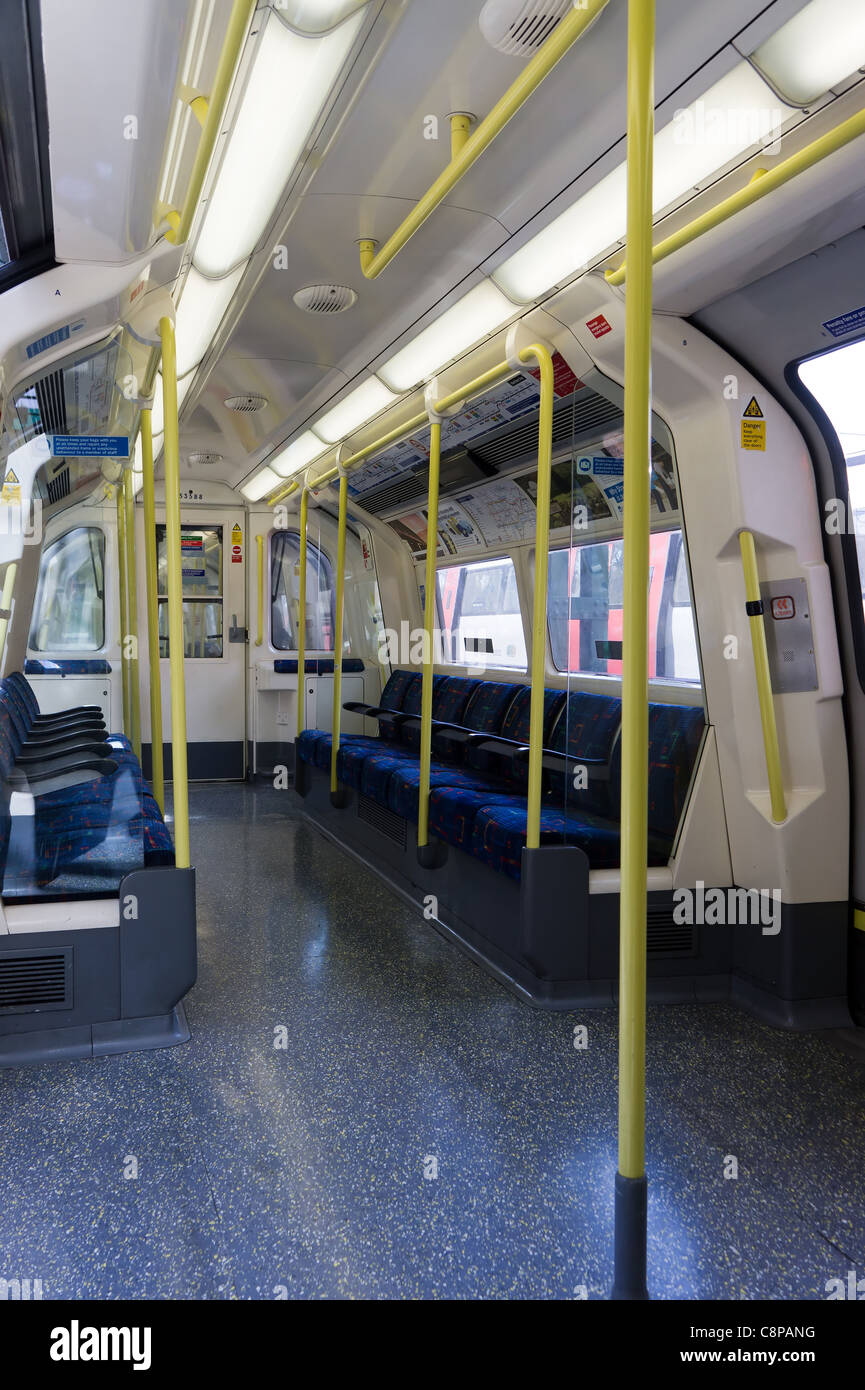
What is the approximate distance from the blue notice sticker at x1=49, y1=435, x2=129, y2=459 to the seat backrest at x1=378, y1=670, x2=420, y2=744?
3891 millimetres

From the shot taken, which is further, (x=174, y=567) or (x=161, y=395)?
(x=161, y=395)

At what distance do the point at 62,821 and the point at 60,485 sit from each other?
149cm

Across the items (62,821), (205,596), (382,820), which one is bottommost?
(382,820)

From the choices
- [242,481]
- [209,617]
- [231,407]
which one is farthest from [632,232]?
[209,617]

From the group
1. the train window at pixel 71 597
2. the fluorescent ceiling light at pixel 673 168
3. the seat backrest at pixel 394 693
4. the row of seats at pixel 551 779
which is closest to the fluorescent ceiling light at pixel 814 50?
the fluorescent ceiling light at pixel 673 168

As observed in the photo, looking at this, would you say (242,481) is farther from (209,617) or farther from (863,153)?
(863,153)

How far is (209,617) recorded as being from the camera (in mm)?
9180

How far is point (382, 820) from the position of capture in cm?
585

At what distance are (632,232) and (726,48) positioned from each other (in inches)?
35.6

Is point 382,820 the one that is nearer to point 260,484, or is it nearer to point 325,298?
point 325,298

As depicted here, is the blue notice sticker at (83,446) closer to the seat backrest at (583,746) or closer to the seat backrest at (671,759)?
the seat backrest at (583,746)

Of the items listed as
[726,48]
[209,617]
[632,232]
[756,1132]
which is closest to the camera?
[632,232]

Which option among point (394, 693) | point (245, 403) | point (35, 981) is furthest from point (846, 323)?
point (394, 693)

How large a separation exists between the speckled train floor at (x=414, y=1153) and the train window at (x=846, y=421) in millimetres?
1885
